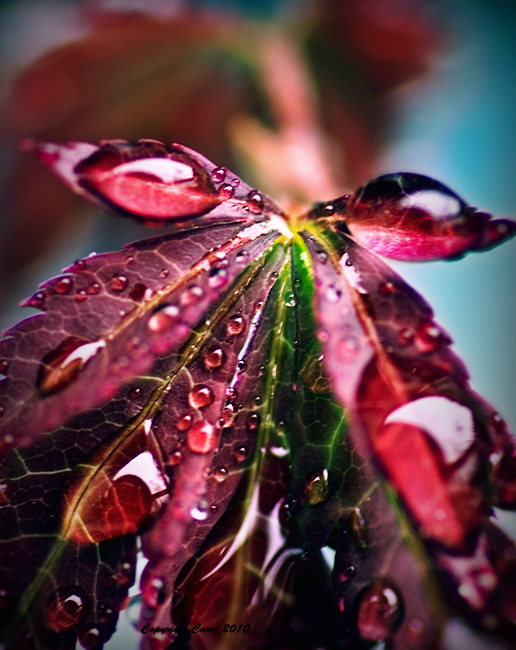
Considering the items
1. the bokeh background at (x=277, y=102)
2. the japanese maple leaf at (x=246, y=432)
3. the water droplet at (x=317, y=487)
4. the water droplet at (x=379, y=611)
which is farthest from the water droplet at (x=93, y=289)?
the water droplet at (x=379, y=611)

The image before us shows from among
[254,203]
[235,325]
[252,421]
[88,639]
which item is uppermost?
[254,203]

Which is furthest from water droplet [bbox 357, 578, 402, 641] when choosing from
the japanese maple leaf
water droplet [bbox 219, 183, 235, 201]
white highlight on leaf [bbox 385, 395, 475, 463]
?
water droplet [bbox 219, 183, 235, 201]

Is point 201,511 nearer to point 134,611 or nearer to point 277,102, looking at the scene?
point 134,611

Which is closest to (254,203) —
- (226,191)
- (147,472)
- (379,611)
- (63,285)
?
(226,191)

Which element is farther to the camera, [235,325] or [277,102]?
[277,102]

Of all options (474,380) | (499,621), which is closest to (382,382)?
(474,380)

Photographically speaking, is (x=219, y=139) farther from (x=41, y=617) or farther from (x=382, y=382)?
(x=41, y=617)
